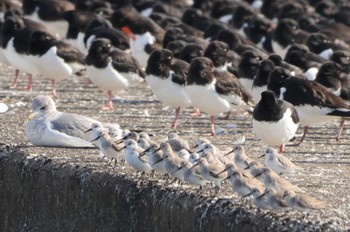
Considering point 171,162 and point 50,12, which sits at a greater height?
point 171,162

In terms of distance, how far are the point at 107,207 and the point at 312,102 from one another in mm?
3704

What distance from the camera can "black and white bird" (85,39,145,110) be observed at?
16.0 metres

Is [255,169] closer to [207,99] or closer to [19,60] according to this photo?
[207,99]

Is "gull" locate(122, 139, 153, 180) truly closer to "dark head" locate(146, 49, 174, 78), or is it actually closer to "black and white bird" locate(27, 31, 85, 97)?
"dark head" locate(146, 49, 174, 78)

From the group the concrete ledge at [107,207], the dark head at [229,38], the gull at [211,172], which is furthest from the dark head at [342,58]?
the gull at [211,172]

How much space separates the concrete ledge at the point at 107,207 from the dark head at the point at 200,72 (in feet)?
9.71

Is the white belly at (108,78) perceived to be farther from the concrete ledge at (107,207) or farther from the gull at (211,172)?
the gull at (211,172)

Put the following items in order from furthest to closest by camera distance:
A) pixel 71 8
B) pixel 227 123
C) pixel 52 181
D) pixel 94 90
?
pixel 71 8 → pixel 94 90 → pixel 227 123 → pixel 52 181

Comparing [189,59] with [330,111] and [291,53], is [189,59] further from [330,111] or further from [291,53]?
[330,111]

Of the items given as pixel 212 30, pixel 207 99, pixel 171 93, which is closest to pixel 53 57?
pixel 171 93

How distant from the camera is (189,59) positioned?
16.6 metres

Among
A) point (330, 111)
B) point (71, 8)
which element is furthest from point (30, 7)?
point (330, 111)

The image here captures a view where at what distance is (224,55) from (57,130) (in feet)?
17.2

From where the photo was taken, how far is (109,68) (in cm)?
1603
